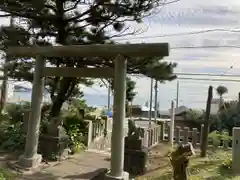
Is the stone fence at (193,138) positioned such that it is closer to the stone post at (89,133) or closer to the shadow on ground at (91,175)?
the stone post at (89,133)

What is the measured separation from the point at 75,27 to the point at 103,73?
2441 millimetres

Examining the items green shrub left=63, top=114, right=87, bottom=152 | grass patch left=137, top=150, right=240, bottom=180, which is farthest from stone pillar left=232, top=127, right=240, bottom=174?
green shrub left=63, top=114, right=87, bottom=152

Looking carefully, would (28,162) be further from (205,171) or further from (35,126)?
(205,171)

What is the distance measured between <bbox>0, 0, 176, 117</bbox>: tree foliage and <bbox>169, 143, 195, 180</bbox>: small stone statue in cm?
347

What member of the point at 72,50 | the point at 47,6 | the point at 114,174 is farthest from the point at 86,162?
the point at 47,6

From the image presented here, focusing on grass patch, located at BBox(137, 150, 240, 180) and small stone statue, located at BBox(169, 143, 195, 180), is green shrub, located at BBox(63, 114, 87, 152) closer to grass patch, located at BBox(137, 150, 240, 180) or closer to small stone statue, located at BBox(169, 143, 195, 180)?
grass patch, located at BBox(137, 150, 240, 180)

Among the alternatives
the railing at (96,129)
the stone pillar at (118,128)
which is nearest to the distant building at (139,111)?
the railing at (96,129)

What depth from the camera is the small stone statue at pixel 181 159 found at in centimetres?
391

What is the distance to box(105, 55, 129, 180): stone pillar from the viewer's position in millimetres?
4965

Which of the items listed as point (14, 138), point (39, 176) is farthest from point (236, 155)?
point (14, 138)

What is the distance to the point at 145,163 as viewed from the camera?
20.7 ft

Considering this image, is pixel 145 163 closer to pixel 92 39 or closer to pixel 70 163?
pixel 70 163

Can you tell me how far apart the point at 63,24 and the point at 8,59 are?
6.24 feet

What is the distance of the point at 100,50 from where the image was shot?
5348 mm
